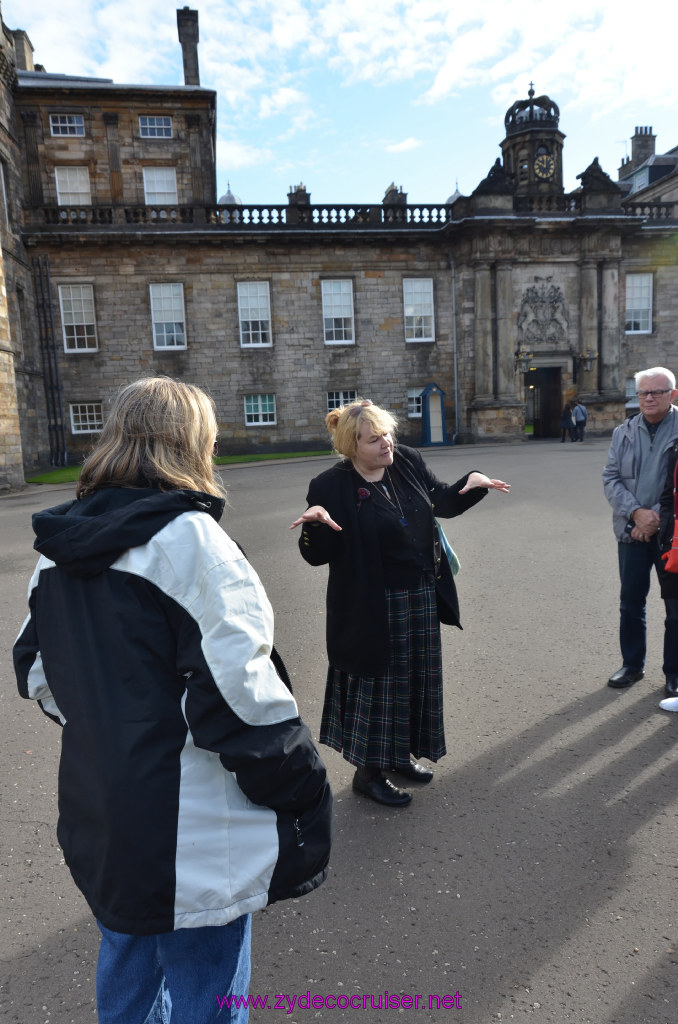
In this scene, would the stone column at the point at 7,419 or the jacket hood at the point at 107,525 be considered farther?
the stone column at the point at 7,419

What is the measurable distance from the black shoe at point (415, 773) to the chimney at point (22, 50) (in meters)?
37.8

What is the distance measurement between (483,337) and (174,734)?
2942cm

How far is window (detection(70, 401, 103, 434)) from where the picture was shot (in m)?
28.1

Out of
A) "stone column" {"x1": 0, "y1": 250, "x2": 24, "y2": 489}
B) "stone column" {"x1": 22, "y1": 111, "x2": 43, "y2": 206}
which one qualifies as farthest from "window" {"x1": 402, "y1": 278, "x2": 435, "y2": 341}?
"stone column" {"x1": 0, "y1": 250, "x2": 24, "y2": 489}

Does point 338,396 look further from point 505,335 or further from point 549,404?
point 549,404

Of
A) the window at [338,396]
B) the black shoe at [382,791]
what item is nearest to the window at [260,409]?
the window at [338,396]

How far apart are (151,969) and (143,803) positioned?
58 cm

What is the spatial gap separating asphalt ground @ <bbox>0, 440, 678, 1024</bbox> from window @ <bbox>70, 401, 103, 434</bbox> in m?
24.4

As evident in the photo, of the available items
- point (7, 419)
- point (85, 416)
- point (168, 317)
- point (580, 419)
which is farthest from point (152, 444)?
point (85, 416)

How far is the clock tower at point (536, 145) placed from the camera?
3641cm

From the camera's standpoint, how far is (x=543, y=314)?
3000cm

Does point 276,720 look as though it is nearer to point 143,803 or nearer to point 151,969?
point 143,803

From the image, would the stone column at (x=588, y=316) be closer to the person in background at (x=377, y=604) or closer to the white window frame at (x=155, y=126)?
the white window frame at (x=155, y=126)

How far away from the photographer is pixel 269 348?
95.0 feet
